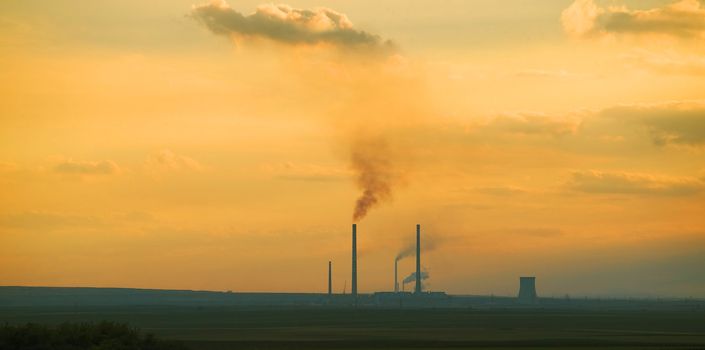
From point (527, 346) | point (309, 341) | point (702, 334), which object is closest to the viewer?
point (527, 346)

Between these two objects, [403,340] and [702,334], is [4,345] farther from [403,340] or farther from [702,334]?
[702,334]

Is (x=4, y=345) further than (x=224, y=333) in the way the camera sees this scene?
No

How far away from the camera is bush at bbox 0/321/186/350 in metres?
66.5

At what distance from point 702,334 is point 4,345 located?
3129 inches

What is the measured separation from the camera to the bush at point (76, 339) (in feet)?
218

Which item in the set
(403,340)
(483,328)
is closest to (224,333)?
(403,340)

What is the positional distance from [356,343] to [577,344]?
2072 centimetres

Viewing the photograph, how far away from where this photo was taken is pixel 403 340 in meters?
104

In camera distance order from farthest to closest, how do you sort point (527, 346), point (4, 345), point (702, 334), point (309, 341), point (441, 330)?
point (441, 330) < point (702, 334) < point (309, 341) < point (527, 346) < point (4, 345)

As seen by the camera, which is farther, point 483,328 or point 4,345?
point 483,328

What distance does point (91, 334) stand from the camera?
6825cm

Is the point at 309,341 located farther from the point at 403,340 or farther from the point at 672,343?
the point at 672,343

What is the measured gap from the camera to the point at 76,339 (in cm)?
6794

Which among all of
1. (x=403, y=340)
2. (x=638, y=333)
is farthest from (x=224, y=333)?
(x=638, y=333)
